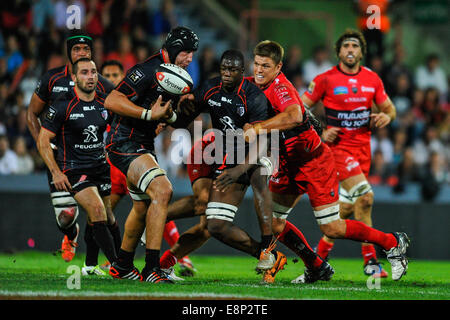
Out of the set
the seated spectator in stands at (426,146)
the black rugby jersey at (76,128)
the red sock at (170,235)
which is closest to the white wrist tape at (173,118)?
the black rugby jersey at (76,128)

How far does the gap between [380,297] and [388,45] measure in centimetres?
1367

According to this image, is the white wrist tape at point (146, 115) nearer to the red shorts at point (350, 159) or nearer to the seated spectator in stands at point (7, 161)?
the red shorts at point (350, 159)

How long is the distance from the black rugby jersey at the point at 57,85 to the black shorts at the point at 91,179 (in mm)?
924

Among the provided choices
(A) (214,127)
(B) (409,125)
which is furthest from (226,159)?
(B) (409,125)

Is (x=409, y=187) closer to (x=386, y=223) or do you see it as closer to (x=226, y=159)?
(x=386, y=223)

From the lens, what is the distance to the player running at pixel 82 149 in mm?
8511

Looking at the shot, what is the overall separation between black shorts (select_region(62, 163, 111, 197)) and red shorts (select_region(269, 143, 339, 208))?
6.53 feet

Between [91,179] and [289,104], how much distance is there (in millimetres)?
2526

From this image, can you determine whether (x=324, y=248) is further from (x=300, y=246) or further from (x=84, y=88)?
(x=84, y=88)

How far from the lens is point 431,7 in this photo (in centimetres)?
1912

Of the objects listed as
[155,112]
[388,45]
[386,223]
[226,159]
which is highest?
[388,45]

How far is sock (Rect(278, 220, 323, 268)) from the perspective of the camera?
829 centimetres

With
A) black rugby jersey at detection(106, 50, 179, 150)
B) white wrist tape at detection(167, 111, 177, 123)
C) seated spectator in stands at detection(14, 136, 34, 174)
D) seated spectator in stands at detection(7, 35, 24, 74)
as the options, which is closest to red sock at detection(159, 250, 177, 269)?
black rugby jersey at detection(106, 50, 179, 150)

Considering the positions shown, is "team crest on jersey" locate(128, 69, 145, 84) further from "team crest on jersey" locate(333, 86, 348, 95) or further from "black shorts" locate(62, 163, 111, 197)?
"team crest on jersey" locate(333, 86, 348, 95)
